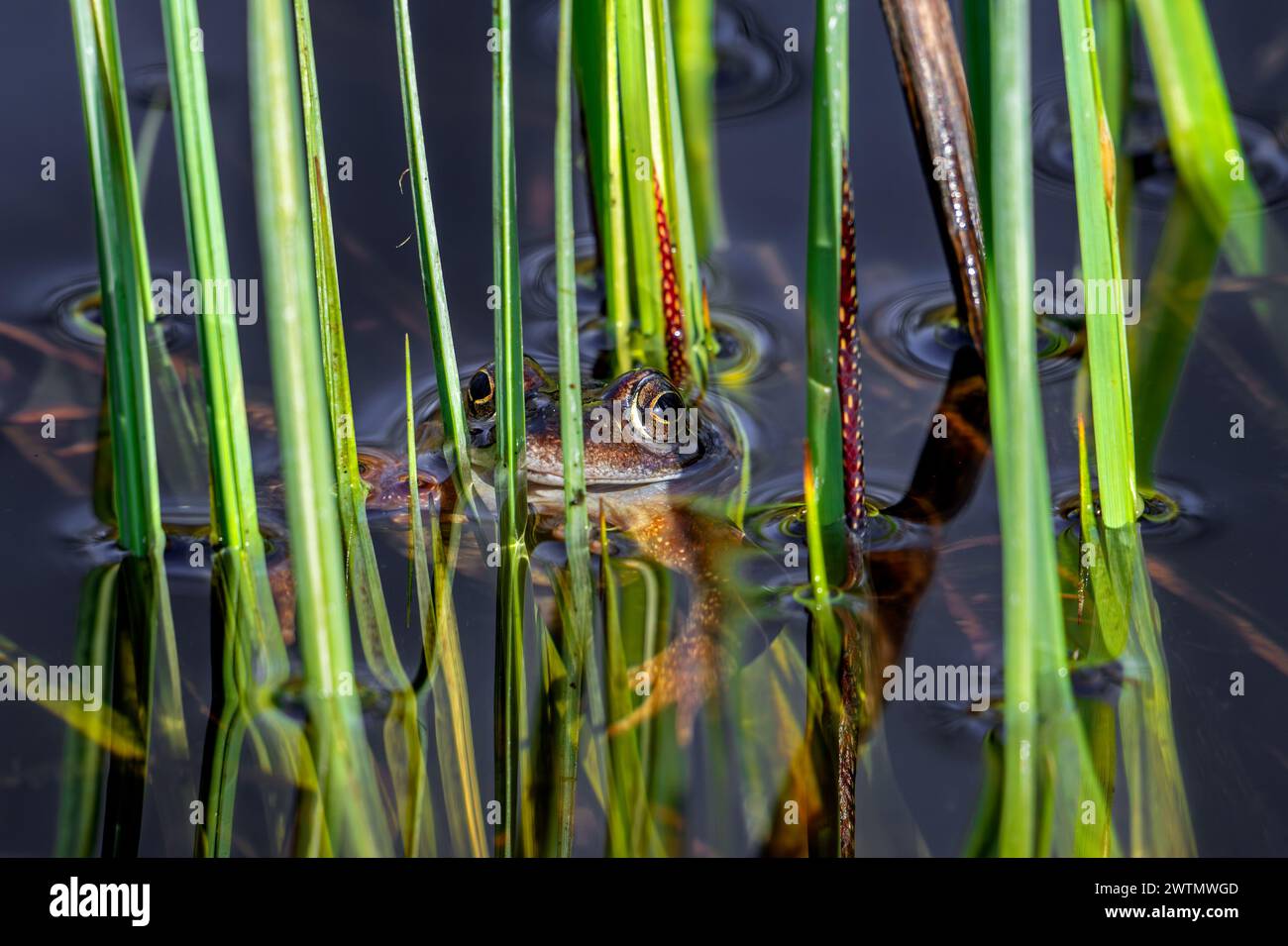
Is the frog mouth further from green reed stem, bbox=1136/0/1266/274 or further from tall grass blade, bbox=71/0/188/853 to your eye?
green reed stem, bbox=1136/0/1266/274

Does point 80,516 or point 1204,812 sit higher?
point 80,516

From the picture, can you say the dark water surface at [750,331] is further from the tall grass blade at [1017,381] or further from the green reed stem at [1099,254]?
the tall grass blade at [1017,381]

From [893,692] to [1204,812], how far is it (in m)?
0.66

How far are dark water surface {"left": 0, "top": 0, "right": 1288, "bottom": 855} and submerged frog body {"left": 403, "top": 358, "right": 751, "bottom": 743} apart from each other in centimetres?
15

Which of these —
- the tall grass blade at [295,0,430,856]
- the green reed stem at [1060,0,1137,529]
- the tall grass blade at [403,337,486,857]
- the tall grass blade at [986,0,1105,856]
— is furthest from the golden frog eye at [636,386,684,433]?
the tall grass blade at [986,0,1105,856]

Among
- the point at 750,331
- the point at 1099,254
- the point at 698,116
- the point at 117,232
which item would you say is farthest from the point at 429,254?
the point at 698,116

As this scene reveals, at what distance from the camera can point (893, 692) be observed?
8.99 feet

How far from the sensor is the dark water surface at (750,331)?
8.58ft

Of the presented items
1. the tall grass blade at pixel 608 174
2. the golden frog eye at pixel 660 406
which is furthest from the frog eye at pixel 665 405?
the tall grass blade at pixel 608 174

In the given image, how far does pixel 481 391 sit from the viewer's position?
3.58m

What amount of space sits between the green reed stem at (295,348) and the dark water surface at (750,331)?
91 cm

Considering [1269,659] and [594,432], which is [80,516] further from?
[1269,659]
